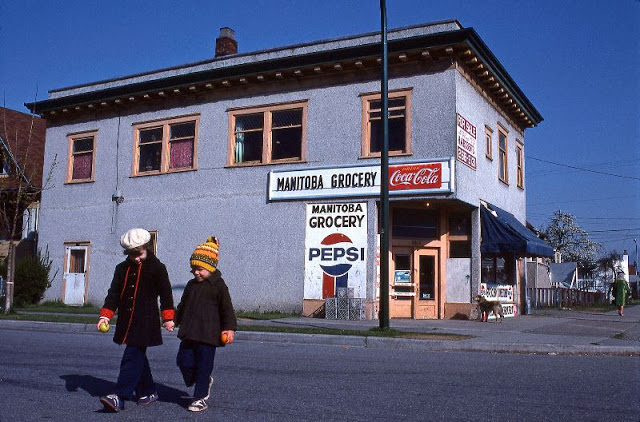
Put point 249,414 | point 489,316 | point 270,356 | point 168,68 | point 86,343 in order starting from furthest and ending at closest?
point 168,68, point 489,316, point 86,343, point 270,356, point 249,414

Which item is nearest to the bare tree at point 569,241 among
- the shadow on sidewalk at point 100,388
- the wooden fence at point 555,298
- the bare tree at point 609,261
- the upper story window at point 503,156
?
the bare tree at point 609,261

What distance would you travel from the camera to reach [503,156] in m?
22.5

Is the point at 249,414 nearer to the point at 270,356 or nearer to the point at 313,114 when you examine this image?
the point at 270,356

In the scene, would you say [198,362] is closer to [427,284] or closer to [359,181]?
[359,181]

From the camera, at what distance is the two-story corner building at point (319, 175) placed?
58.8 feet

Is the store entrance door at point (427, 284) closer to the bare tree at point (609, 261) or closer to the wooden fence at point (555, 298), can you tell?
the wooden fence at point (555, 298)

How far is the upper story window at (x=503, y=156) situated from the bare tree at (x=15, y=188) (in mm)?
14698

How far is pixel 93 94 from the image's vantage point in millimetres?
23188

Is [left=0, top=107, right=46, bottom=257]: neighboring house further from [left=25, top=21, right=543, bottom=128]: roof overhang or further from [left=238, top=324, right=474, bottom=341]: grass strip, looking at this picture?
[left=238, top=324, right=474, bottom=341]: grass strip

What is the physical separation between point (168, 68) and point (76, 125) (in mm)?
4482

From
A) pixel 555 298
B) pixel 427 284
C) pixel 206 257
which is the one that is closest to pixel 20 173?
pixel 427 284

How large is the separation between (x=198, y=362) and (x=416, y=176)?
40.8ft

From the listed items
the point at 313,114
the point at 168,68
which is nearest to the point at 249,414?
the point at 313,114

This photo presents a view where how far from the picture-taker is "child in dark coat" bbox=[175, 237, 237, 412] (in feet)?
19.1
